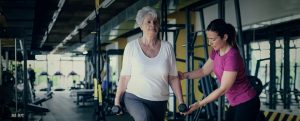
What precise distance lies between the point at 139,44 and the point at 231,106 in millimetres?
688

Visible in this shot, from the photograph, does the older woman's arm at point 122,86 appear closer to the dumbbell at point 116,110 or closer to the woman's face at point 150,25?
the dumbbell at point 116,110

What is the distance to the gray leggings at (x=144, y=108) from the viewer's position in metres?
2.05

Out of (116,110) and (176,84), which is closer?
(116,110)

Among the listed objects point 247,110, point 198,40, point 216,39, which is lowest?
point 247,110

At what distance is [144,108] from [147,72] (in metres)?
0.20

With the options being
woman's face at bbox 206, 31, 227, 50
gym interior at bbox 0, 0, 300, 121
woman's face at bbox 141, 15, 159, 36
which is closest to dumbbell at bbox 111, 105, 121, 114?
woman's face at bbox 141, 15, 159, 36

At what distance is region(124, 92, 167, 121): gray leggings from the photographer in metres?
2.05

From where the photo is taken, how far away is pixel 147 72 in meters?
2.09

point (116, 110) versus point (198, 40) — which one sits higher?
point (198, 40)

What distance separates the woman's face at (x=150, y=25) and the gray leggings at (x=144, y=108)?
380 millimetres

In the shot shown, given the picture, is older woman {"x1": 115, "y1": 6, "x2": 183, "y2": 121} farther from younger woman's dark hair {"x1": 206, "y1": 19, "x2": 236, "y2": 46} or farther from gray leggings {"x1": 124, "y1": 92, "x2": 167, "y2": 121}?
A: younger woman's dark hair {"x1": 206, "y1": 19, "x2": 236, "y2": 46}

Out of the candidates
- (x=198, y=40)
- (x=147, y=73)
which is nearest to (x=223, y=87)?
(x=147, y=73)

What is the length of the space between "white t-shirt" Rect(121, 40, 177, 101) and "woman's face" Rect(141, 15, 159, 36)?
0.33 ft

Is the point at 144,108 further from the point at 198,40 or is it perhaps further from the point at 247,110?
the point at 198,40
